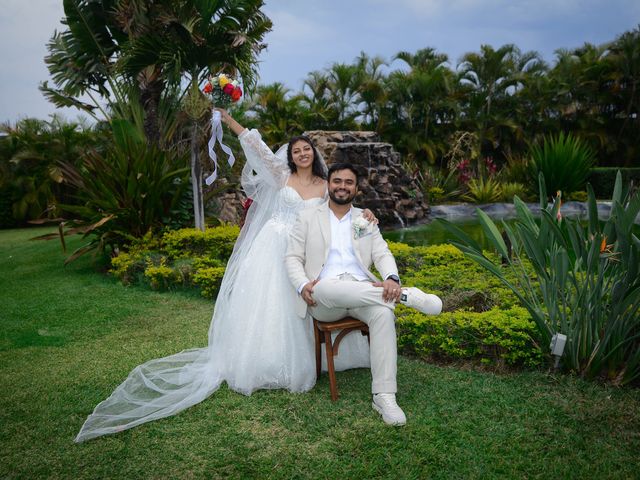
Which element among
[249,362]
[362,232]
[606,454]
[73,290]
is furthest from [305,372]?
[73,290]

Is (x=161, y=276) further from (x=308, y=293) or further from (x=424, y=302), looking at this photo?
(x=424, y=302)

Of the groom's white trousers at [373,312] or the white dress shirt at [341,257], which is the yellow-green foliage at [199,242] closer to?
the white dress shirt at [341,257]

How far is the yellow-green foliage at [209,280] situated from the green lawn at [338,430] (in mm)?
1920

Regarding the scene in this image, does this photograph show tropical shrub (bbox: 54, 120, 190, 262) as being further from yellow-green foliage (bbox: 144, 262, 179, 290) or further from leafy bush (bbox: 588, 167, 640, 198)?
leafy bush (bbox: 588, 167, 640, 198)

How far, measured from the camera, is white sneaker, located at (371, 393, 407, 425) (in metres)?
3.18

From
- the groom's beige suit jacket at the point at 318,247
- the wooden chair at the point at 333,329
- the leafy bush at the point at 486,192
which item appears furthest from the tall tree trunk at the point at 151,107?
the wooden chair at the point at 333,329

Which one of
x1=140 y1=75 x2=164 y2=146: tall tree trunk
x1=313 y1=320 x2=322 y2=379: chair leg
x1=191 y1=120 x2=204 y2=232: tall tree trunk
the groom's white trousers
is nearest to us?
the groom's white trousers

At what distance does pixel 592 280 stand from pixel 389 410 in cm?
159

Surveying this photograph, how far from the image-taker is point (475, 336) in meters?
4.06

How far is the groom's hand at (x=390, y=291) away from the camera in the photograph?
132 inches

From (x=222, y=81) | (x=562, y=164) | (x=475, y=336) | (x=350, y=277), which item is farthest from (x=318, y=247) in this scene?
(x=562, y=164)

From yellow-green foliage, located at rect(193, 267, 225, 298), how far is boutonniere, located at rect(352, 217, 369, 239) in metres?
3.15

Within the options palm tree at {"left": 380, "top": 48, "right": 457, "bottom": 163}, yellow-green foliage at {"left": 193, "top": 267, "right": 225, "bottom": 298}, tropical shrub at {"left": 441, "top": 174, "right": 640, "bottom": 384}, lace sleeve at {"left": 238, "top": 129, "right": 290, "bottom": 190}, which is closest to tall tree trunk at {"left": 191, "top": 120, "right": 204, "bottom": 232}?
yellow-green foliage at {"left": 193, "top": 267, "right": 225, "bottom": 298}

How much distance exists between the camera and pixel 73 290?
728cm
